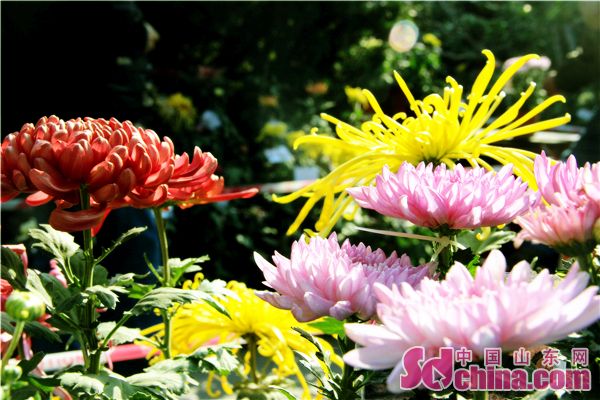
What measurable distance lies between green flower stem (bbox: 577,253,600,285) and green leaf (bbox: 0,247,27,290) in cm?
41

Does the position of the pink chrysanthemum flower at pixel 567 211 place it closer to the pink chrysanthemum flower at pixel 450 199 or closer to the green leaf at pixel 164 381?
the pink chrysanthemum flower at pixel 450 199

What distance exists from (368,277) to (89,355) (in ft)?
0.97

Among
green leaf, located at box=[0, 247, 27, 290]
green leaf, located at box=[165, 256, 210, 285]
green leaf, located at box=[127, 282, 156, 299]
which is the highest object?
green leaf, located at box=[165, 256, 210, 285]

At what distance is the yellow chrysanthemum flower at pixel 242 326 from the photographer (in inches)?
36.2

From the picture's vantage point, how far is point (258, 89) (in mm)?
4266

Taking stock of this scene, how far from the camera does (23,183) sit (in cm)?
63

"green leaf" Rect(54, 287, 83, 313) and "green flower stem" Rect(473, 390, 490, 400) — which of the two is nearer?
"green flower stem" Rect(473, 390, 490, 400)

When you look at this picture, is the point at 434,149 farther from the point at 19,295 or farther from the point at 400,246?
the point at 400,246

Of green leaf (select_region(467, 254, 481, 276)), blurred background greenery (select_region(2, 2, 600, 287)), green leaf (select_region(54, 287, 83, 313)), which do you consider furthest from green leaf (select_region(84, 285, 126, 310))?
blurred background greenery (select_region(2, 2, 600, 287))

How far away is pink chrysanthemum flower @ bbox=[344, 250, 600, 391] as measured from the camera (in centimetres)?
39

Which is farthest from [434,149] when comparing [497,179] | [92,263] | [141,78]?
[141,78]

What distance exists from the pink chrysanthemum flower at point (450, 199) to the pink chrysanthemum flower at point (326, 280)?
4 cm

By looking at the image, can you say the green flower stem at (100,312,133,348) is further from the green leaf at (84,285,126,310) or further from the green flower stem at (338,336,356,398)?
the green flower stem at (338,336,356,398)

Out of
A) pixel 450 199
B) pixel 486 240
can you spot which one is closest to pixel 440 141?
pixel 486 240
